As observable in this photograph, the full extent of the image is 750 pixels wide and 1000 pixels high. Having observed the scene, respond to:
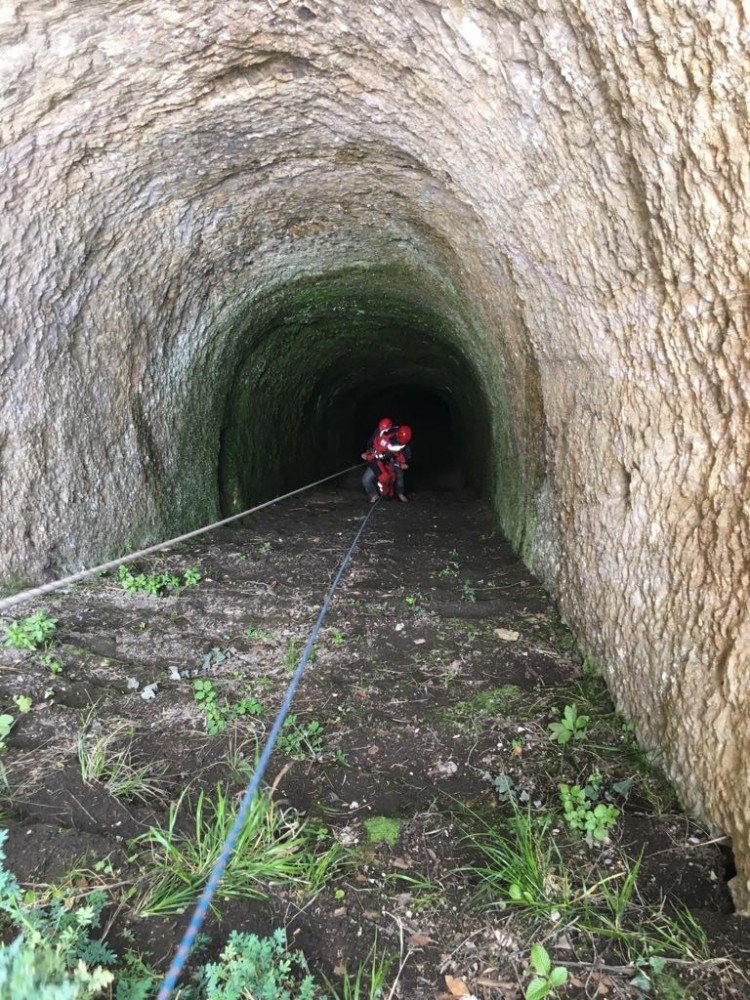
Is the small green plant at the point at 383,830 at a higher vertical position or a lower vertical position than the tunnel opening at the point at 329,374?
lower

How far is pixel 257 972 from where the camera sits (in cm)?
190

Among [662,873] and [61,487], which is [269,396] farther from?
[662,873]

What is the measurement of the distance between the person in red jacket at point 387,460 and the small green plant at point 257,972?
6.95 meters

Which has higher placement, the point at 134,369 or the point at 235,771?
the point at 134,369

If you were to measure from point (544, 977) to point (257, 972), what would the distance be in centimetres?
88

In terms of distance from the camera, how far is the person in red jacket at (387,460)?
8875 millimetres

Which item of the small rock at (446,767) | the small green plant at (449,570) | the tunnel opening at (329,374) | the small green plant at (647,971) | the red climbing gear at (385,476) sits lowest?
the small green plant at (647,971)

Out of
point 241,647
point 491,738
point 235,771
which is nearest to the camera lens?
point 235,771

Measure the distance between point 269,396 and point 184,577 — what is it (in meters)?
3.92

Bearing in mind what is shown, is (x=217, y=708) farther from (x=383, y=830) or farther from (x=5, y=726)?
(x=383, y=830)

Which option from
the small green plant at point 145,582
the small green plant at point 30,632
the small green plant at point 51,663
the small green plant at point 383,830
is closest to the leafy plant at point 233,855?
the small green plant at point 383,830

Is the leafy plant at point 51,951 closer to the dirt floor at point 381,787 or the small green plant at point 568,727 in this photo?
the dirt floor at point 381,787

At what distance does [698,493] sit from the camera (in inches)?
94.0

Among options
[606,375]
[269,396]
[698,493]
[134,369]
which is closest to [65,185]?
[134,369]
